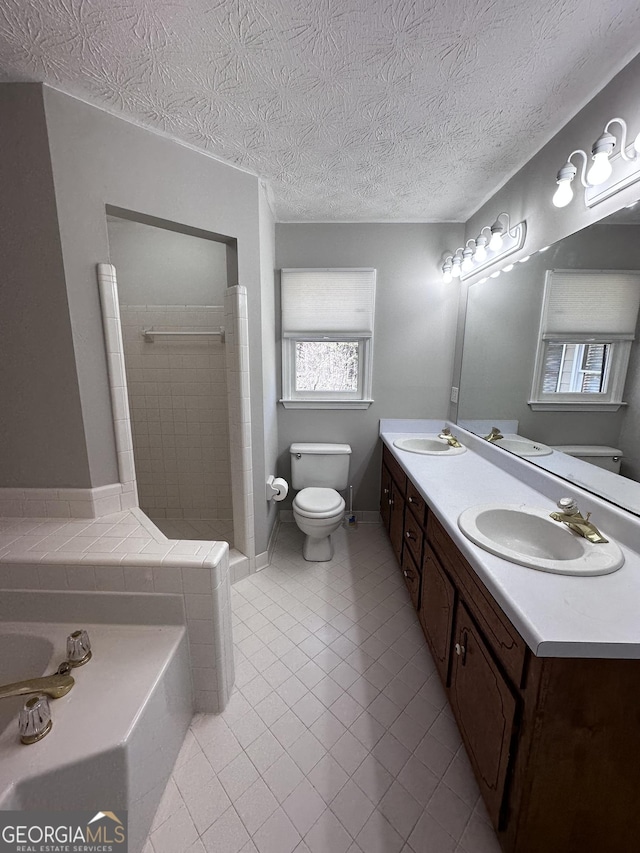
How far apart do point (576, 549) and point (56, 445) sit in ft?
6.85

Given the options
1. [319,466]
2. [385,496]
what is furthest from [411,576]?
[319,466]

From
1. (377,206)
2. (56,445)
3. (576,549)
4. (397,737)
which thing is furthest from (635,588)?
(377,206)

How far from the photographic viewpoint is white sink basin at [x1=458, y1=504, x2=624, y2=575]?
38.9 inches

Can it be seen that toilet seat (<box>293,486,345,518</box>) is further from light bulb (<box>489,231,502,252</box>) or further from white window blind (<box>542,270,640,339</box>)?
light bulb (<box>489,231,502,252</box>)

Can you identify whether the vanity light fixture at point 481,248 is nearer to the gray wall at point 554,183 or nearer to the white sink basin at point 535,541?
the gray wall at point 554,183

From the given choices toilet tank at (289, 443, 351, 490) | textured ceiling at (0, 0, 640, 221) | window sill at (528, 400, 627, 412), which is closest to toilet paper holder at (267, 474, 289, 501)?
toilet tank at (289, 443, 351, 490)

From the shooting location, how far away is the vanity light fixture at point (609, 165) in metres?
1.12

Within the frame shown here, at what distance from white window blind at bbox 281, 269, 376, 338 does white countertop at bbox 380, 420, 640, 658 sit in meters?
1.39

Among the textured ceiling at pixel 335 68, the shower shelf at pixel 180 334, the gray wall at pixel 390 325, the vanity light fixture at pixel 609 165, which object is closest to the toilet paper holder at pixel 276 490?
the gray wall at pixel 390 325

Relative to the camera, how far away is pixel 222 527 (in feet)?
8.98

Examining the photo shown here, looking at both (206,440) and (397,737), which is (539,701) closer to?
(397,737)

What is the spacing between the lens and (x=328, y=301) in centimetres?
260

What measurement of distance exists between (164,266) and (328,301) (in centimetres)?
123

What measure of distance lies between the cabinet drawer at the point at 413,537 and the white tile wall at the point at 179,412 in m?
1.49
